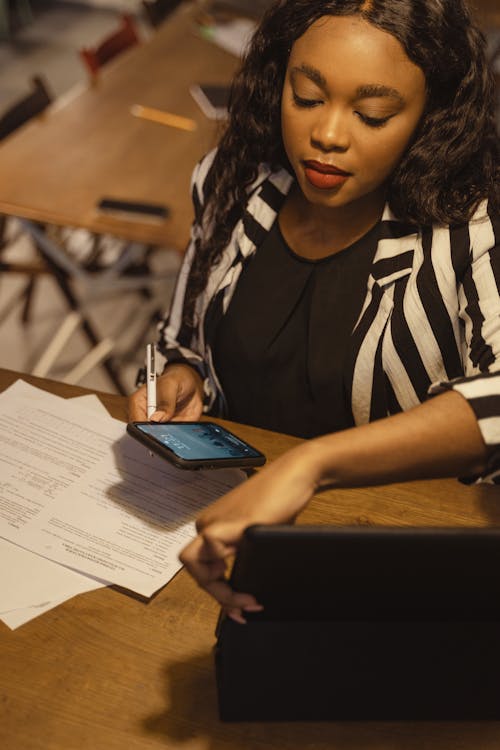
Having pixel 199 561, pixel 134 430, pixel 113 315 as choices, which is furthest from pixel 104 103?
pixel 199 561

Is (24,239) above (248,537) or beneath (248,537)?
beneath

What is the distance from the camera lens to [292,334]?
1463 mm

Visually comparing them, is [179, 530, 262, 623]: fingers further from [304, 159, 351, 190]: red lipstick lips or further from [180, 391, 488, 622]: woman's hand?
[304, 159, 351, 190]: red lipstick lips

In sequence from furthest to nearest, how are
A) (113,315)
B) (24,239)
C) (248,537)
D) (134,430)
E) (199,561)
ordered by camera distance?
(24,239) < (113,315) < (134,430) < (199,561) < (248,537)

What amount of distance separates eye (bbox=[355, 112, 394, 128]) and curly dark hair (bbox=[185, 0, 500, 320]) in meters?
0.09

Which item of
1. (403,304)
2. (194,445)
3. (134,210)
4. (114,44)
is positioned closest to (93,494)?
(194,445)

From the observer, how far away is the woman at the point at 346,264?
0.94 meters

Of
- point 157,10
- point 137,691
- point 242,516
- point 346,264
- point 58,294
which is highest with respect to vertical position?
point 157,10

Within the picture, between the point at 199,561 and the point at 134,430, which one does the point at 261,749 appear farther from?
the point at 134,430

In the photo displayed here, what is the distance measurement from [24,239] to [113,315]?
75 cm

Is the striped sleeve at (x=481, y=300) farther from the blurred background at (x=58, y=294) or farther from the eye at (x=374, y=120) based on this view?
the blurred background at (x=58, y=294)

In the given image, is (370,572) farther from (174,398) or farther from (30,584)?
(174,398)

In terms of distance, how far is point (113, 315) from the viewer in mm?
3438

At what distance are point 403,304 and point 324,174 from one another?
254 mm
